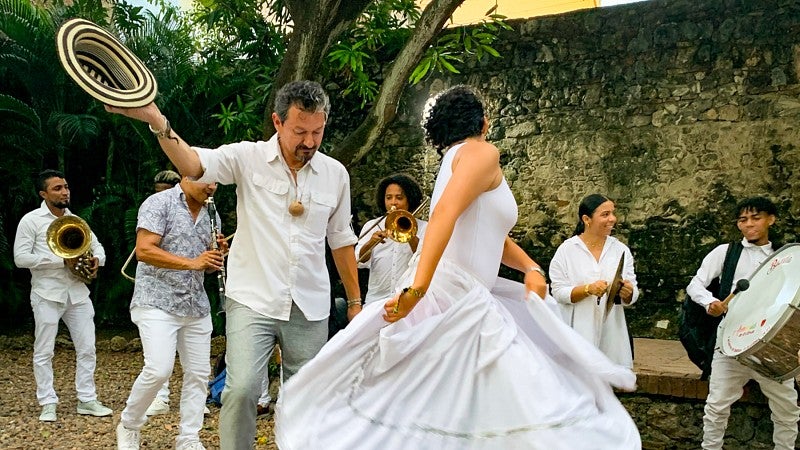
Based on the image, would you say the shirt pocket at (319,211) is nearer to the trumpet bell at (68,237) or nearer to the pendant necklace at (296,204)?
the pendant necklace at (296,204)

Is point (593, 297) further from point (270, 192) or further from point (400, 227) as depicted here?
point (270, 192)

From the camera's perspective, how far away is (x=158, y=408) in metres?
6.31

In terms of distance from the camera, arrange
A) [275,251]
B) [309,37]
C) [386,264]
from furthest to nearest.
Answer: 1. [309,37]
2. [386,264]
3. [275,251]

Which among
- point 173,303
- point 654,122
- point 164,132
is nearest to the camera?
point 164,132

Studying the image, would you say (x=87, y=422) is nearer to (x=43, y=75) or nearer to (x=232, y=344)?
(x=232, y=344)

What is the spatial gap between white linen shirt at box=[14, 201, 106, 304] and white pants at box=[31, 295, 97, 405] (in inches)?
2.9

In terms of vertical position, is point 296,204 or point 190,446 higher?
point 296,204

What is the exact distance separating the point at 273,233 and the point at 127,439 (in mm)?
2237

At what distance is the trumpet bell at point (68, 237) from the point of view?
6.05 m

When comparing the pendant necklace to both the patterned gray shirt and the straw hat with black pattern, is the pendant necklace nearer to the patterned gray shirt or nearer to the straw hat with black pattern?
the straw hat with black pattern

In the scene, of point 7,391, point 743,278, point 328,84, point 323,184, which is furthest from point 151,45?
point 743,278

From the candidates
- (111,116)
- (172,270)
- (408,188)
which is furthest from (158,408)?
(111,116)

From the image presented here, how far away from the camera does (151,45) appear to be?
10016mm

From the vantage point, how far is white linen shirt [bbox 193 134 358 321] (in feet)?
11.1
